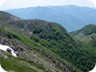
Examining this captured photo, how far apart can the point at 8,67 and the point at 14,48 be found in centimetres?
7104

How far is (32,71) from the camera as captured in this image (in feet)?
309

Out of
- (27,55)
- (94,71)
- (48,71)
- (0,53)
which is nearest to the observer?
(94,71)

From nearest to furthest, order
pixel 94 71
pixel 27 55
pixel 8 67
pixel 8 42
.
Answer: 1. pixel 94 71
2. pixel 8 67
3. pixel 27 55
4. pixel 8 42

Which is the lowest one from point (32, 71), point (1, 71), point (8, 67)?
point (32, 71)

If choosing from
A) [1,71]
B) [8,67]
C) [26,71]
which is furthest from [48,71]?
[1,71]

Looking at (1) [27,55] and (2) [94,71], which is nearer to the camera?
(2) [94,71]

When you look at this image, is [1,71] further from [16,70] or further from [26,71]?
[26,71]

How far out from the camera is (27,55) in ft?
487

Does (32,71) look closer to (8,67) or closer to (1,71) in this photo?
(8,67)

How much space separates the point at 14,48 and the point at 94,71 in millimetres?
133953

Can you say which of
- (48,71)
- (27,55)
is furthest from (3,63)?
(27,55)

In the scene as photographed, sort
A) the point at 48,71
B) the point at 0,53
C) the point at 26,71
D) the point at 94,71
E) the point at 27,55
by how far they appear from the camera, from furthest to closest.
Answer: the point at 27,55 < the point at 48,71 < the point at 0,53 < the point at 26,71 < the point at 94,71

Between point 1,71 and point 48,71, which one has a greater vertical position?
point 1,71

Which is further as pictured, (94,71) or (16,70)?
(16,70)
